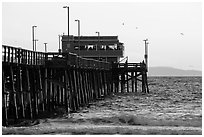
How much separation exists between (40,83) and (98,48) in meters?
36.3

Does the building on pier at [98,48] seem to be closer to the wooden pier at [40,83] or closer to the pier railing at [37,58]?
the wooden pier at [40,83]

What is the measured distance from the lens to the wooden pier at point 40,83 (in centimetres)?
2247

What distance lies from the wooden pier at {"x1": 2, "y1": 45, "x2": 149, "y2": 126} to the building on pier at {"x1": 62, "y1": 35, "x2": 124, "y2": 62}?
20873 millimetres

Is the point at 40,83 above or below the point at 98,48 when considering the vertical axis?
below

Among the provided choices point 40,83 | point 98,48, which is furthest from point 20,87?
point 98,48

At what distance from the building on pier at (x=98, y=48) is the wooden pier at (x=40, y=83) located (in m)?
20.9

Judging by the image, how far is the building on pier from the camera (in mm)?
62444

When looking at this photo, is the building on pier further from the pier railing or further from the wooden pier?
the pier railing

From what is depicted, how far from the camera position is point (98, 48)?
62938 millimetres

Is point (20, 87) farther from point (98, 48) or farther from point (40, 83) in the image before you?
point (98, 48)

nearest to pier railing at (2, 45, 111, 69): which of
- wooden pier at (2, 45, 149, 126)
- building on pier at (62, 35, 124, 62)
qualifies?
wooden pier at (2, 45, 149, 126)

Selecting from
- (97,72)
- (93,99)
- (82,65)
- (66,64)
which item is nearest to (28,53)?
(66,64)

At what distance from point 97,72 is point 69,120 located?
72.6 feet

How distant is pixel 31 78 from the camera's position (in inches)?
1064
